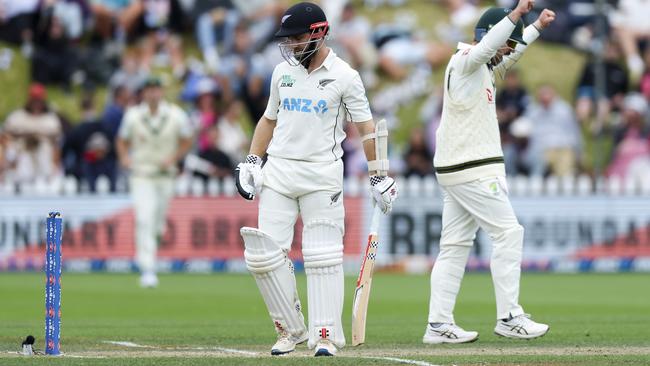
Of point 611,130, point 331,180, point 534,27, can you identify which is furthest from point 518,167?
point 331,180

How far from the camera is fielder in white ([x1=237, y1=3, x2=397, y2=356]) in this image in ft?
27.2

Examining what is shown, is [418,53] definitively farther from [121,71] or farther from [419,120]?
[121,71]

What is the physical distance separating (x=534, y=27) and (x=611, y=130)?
12032 millimetres

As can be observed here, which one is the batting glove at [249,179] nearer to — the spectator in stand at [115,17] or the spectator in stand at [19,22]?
the spectator in stand at [115,17]

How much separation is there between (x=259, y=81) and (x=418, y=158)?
8.83 feet

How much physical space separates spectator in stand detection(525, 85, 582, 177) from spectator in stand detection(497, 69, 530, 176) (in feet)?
0.70

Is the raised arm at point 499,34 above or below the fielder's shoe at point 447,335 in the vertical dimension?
above

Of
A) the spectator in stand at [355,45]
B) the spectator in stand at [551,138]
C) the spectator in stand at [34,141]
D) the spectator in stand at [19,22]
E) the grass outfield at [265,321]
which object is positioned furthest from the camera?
the spectator in stand at [19,22]

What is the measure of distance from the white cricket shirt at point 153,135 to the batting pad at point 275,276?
8037 millimetres

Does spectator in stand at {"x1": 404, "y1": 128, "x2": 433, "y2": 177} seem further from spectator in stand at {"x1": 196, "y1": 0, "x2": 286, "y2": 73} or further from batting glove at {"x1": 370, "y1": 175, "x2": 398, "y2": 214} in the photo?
batting glove at {"x1": 370, "y1": 175, "x2": 398, "y2": 214}

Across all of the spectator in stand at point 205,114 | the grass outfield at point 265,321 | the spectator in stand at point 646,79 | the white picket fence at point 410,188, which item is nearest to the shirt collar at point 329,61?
the grass outfield at point 265,321

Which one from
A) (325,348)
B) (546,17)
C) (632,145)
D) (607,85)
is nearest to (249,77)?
(607,85)

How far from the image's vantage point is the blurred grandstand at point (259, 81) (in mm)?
20156

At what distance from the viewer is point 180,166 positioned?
65.3ft
